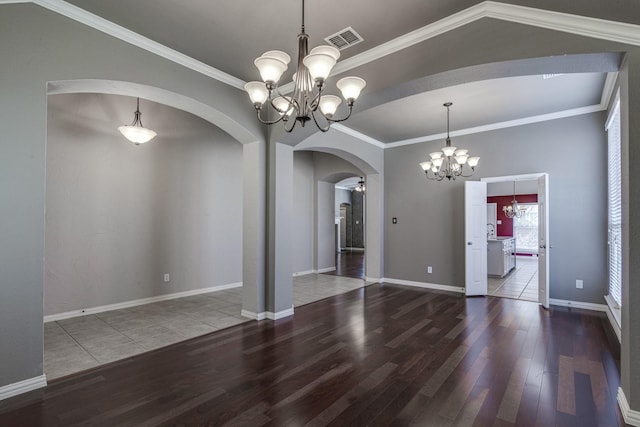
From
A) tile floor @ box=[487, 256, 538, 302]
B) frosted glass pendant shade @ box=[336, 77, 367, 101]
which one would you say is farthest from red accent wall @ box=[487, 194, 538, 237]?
frosted glass pendant shade @ box=[336, 77, 367, 101]

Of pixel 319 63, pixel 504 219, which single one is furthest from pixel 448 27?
pixel 504 219

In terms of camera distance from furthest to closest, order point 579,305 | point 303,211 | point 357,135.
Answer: point 303,211, point 357,135, point 579,305

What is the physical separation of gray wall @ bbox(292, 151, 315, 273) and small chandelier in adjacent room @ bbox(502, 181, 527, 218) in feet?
27.0

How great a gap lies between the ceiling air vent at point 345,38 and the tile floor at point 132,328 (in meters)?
3.58

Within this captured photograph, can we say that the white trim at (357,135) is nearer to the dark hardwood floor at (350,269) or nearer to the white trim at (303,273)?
the dark hardwood floor at (350,269)

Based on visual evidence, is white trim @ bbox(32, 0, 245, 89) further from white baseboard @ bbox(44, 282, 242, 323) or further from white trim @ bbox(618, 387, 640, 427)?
white trim @ bbox(618, 387, 640, 427)

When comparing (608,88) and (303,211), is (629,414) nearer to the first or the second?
(608,88)

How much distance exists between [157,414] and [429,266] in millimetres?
5436

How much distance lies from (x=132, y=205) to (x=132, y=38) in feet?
9.20

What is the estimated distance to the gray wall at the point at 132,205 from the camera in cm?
425

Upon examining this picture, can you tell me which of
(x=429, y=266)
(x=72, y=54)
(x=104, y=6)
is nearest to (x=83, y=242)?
(x=72, y=54)

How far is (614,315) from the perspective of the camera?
12.7ft

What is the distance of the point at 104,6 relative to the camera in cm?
259

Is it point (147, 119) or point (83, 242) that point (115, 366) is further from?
point (147, 119)
